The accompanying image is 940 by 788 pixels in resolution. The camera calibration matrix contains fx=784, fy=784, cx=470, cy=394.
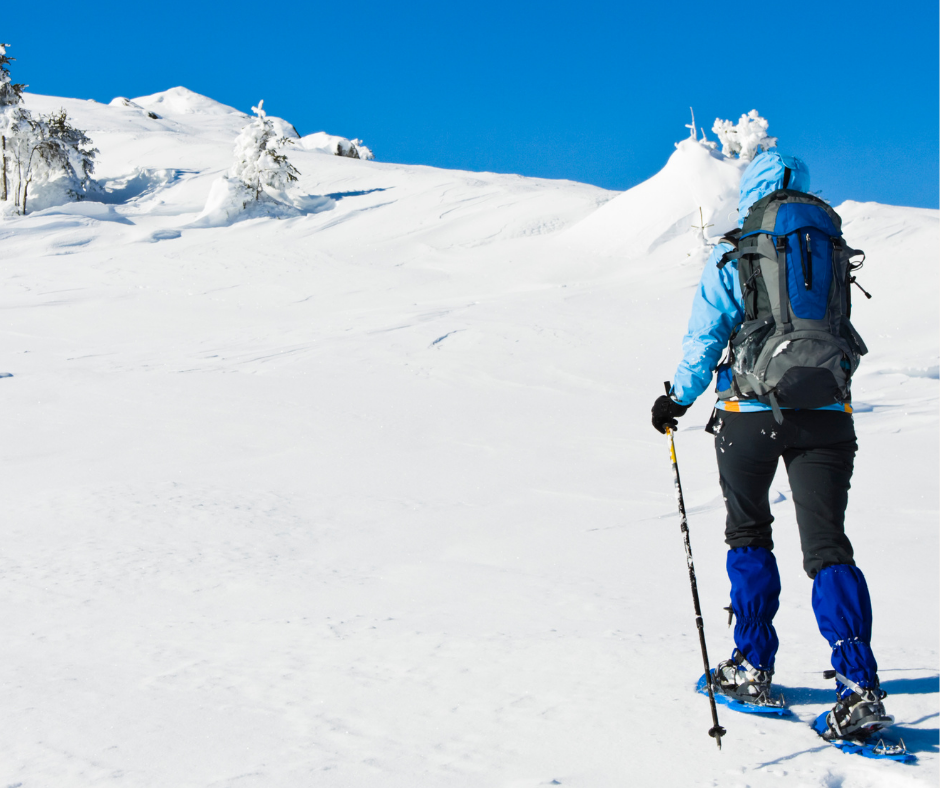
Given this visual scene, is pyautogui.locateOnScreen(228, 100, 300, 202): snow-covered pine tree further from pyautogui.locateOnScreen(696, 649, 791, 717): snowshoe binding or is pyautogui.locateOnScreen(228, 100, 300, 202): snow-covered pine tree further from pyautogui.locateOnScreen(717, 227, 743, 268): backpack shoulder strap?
pyautogui.locateOnScreen(696, 649, 791, 717): snowshoe binding

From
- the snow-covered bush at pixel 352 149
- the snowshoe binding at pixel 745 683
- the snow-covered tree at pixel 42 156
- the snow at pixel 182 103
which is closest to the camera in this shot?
the snowshoe binding at pixel 745 683

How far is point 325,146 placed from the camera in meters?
52.0

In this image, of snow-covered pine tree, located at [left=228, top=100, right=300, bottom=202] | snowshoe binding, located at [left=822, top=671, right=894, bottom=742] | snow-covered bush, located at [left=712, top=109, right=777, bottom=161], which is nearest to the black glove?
snowshoe binding, located at [left=822, top=671, right=894, bottom=742]

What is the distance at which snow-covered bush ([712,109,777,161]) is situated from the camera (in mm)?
20703

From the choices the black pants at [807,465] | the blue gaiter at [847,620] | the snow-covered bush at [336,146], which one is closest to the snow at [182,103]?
the snow-covered bush at [336,146]

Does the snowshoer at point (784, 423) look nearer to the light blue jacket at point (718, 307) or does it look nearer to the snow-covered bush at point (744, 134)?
the light blue jacket at point (718, 307)

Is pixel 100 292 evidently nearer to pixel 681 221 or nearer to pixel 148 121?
pixel 681 221

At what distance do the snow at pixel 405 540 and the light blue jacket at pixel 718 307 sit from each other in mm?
1065

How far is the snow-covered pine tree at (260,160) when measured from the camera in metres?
23.3

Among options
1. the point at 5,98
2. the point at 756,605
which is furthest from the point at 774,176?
the point at 5,98

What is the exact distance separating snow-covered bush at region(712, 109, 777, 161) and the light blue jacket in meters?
19.5

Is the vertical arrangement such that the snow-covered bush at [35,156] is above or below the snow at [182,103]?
below

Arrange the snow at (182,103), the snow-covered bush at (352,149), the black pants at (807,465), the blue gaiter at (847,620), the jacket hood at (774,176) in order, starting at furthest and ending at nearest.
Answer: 1. the snow at (182,103)
2. the snow-covered bush at (352,149)
3. the jacket hood at (774,176)
4. the black pants at (807,465)
5. the blue gaiter at (847,620)

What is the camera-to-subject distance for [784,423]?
251 cm
